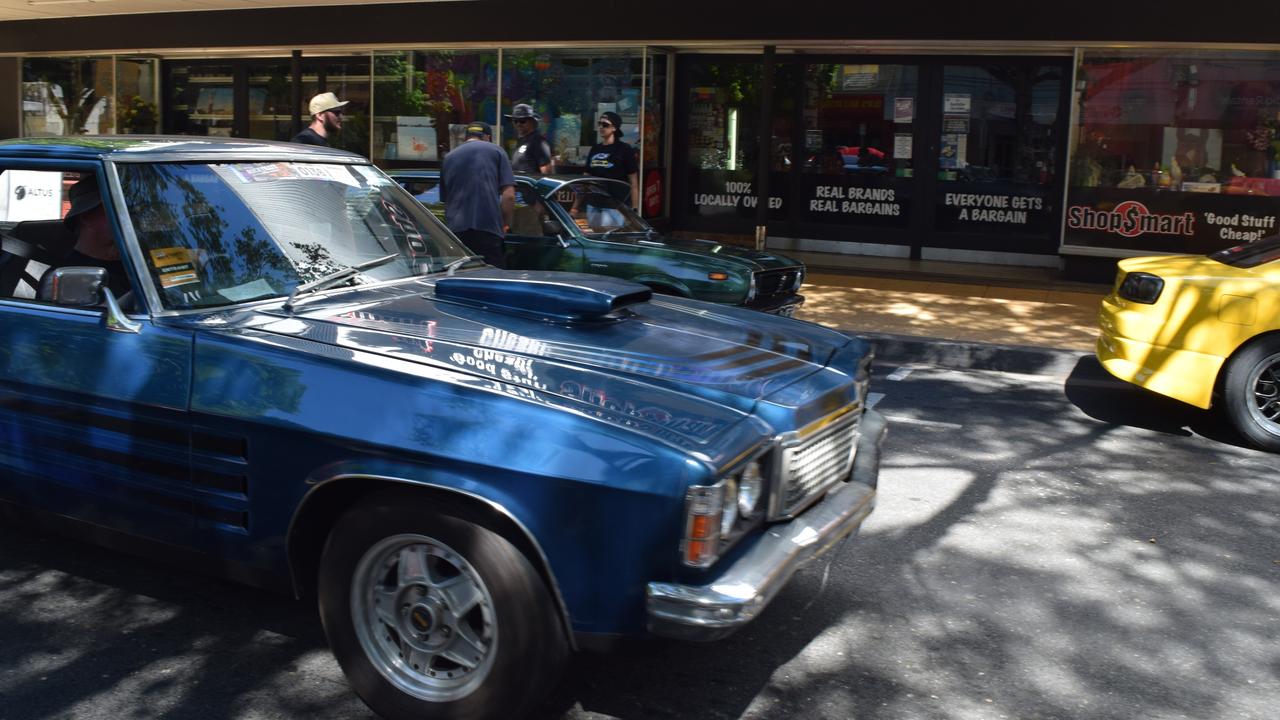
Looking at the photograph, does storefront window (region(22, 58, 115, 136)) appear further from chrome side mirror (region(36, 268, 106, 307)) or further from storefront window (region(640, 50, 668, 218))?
chrome side mirror (region(36, 268, 106, 307))

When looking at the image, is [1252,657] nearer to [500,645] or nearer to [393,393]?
[500,645]

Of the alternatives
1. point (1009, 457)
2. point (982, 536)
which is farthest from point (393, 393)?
point (1009, 457)

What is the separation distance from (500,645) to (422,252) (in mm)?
2219

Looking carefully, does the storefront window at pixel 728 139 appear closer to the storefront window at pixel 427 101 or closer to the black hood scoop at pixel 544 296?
the storefront window at pixel 427 101

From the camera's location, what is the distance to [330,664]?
13.0 feet

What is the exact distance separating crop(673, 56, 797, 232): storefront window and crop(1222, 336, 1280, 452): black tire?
8.65m

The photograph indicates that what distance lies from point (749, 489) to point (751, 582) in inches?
11.6

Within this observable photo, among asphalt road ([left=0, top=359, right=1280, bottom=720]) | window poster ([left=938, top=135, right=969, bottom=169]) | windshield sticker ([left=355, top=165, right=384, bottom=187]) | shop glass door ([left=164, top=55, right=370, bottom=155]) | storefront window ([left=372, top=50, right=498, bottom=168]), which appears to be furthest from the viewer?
shop glass door ([left=164, top=55, right=370, bottom=155])

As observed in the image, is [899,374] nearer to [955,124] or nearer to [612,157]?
[612,157]

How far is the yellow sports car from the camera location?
701 cm

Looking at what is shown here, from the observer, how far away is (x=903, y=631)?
434 centimetres

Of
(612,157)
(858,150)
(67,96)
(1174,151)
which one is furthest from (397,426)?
(67,96)

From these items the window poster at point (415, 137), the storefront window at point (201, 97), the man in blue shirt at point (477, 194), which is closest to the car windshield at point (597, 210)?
the man in blue shirt at point (477, 194)

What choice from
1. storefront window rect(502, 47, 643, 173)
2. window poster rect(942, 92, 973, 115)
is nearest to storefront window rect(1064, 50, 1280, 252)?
window poster rect(942, 92, 973, 115)
